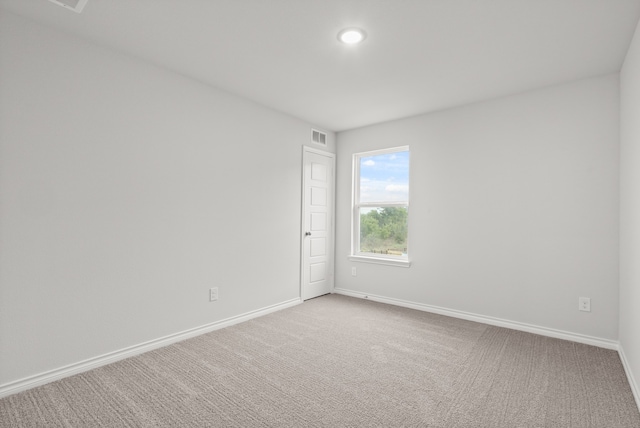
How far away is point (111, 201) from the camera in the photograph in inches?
99.0

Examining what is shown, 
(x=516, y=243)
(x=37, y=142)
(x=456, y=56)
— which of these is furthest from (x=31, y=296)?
(x=516, y=243)

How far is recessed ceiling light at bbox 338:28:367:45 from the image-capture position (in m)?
2.26

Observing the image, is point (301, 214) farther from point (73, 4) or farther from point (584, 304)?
point (584, 304)

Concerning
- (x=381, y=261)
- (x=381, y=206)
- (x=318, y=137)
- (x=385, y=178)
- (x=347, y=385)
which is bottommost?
(x=347, y=385)

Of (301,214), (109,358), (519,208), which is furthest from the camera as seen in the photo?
(301,214)

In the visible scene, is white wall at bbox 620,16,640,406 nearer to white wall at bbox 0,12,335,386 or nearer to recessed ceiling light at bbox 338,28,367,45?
recessed ceiling light at bbox 338,28,367,45

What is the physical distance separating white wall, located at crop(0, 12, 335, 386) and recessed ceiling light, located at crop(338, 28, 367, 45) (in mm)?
1544

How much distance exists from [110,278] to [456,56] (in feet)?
10.7

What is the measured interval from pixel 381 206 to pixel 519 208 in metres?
1.67

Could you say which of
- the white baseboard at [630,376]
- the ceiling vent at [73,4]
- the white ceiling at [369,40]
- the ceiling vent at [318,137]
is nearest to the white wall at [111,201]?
the white ceiling at [369,40]

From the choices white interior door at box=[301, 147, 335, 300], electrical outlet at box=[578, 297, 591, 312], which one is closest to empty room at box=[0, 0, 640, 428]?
electrical outlet at box=[578, 297, 591, 312]

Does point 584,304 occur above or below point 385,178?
below

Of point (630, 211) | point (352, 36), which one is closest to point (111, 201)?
point (352, 36)

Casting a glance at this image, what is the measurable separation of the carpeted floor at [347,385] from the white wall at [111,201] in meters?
0.34
